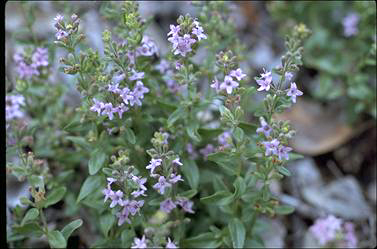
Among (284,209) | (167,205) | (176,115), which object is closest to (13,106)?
(176,115)

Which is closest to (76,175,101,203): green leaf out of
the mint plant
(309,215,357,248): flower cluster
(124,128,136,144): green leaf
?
the mint plant

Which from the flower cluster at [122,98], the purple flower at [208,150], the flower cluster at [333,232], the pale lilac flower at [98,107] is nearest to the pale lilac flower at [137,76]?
the flower cluster at [122,98]

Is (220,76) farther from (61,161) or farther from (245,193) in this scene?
(61,161)

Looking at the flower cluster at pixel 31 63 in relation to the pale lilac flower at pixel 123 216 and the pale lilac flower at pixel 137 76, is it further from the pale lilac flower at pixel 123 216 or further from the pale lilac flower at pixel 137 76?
the pale lilac flower at pixel 123 216

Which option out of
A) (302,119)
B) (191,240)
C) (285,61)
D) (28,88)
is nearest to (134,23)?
(285,61)

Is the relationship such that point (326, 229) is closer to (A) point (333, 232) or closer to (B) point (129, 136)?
(A) point (333, 232)

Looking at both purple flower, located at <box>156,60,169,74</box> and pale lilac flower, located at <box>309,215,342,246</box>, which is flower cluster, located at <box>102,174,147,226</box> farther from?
pale lilac flower, located at <box>309,215,342,246</box>
